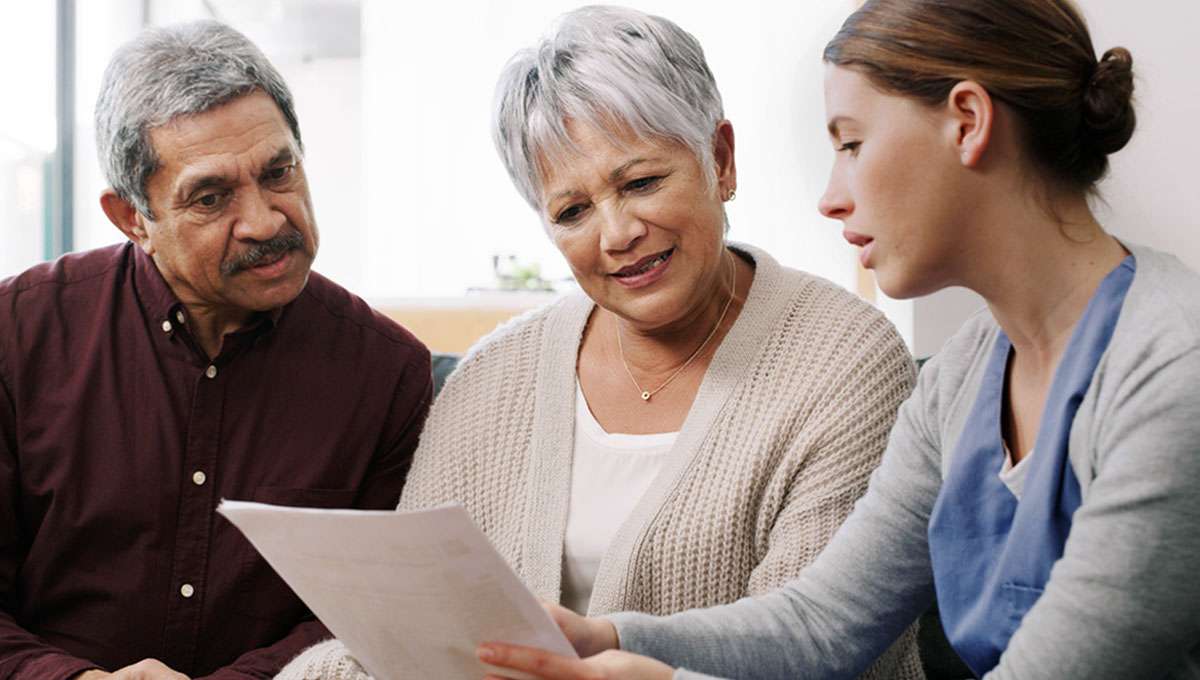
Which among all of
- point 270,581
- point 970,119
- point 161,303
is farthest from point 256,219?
point 970,119

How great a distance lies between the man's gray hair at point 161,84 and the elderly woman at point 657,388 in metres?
0.36

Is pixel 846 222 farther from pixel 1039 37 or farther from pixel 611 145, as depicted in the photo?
pixel 611 145

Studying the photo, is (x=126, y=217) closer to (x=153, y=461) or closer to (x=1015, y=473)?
(x=153, y=461)

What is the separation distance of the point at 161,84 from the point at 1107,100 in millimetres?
1193

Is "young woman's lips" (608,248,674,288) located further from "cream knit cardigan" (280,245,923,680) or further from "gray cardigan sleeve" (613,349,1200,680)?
"gray cardigan sleeve" (613,349,1200,680)

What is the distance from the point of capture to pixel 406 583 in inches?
42.6

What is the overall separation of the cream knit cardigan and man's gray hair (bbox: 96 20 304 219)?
567 millimetres

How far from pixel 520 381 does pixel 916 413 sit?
62 centimetres

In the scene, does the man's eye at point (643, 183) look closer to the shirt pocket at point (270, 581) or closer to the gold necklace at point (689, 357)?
the gold necklace at point (689, 357)

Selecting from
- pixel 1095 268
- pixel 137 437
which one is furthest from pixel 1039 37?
pixel 137 437

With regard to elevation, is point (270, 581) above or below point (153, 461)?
below

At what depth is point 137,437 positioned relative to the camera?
177 centimetres

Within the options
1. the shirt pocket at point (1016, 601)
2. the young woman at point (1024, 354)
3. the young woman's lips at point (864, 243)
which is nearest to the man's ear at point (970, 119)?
the young woman at point (1024, 354)

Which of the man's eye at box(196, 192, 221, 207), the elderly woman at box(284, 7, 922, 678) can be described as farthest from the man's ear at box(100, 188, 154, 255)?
the elderly woman at box(284, 7, 922, 678)
